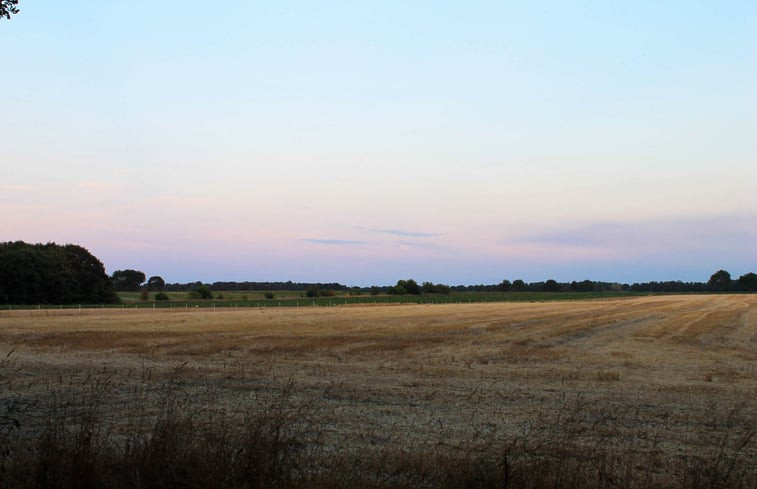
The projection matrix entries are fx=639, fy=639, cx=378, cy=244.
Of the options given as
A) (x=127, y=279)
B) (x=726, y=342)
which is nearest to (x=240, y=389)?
(x=726, y=342)

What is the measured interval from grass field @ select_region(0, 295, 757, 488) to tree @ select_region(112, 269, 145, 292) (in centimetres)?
15594

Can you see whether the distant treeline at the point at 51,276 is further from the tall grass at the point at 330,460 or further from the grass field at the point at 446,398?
the tall grass at the point at 330,460

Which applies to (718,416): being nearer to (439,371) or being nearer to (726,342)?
(439,371)

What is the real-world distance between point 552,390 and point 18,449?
12.3 m

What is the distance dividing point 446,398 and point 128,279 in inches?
7182

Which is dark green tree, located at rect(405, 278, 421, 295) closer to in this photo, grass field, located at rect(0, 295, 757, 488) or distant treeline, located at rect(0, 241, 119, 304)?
distant treeline, located at rect(0, 241, 119, 304)

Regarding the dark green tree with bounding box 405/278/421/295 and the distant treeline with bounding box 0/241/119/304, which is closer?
the distant treeline with bounding box 0/241/119/304

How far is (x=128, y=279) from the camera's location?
596 feet

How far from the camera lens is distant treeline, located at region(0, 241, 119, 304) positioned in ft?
303

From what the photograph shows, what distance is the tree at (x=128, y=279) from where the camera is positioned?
181 metres

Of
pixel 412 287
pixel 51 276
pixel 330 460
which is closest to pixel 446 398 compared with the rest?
pixel 330 460

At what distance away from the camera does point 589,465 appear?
26.2 ft

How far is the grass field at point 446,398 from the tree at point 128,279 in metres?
156

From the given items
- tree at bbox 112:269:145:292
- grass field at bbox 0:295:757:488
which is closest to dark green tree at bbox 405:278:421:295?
tree at bbox 112:269:145:292
